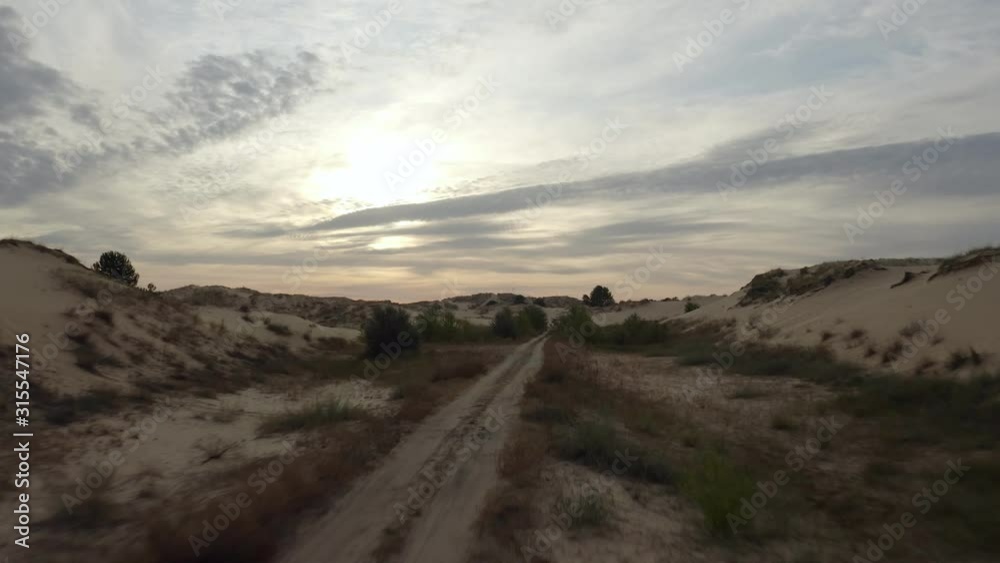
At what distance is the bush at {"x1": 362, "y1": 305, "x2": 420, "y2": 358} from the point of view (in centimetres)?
2834

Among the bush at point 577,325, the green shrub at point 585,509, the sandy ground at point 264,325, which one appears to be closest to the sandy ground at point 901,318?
the green shrub at point 585,509

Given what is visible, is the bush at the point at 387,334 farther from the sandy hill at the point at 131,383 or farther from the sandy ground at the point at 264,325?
the sandy ground at the point at 264,325

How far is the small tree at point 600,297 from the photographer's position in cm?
10369

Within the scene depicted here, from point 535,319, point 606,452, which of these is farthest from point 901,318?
point 535,319

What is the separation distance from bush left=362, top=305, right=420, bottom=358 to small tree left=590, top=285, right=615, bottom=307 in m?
76.1

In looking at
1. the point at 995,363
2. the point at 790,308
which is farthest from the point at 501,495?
the point at 790,308

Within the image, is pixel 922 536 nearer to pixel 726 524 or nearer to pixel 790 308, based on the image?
pixel 726 524

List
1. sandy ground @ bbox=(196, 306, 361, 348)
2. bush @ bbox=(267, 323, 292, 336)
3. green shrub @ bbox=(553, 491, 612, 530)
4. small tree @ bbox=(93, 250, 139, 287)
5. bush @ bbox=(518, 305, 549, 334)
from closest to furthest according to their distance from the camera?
green shrub @ bbox=(553, 491, 612, 530)
sandy ground @ bbox=(196, 306, 361, 348)
bush @ bbox=(267, 323, 292, 336)
small tree @ bbox=(93, 250, 139, 287)
bush @ bbox=(518, 305, 549, 334)

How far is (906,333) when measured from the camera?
1576 cm

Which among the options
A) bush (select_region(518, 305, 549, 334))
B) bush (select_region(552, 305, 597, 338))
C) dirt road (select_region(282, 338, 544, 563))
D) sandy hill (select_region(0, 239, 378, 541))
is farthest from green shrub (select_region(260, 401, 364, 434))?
bush (select_region(518, 305, 549, 334))

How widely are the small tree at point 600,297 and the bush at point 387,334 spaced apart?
76.1 meters

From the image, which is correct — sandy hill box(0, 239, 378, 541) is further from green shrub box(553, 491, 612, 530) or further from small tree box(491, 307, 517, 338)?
small tree box(491, 307, 517, 338)

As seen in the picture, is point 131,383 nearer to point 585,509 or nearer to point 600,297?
point 585,509

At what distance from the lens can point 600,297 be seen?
104 metres
